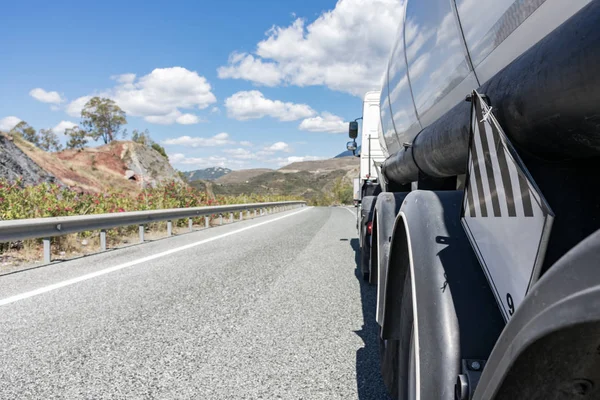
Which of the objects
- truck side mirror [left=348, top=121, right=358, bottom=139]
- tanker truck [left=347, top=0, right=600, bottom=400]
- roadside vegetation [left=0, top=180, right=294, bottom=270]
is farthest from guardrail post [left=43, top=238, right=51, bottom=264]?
tanker truck [left=347, top=0, right=600, bottom=400]

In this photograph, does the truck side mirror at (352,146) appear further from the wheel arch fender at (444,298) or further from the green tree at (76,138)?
the green tree at (76,138)

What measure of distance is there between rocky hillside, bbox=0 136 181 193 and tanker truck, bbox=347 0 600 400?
39728 millimetres

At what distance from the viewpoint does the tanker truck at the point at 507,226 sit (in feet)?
3.39

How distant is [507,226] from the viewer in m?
1.52

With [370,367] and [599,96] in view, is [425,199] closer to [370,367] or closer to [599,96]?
[599,96]

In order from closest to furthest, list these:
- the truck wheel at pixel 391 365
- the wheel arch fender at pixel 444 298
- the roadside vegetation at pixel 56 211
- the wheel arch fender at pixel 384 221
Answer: the wheel arch fender at pixel 444 298 → the truck wheel at pixel 391 365 → the wheel arch fender at pixel 384 221 → the roadside vegetation at pixel 56 211

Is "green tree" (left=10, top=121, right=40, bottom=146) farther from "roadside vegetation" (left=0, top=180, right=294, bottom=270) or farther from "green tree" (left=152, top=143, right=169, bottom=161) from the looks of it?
"roadside vegetation" (left=0, top=180, right=294, bottom=270)

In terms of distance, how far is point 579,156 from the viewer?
1415 millimetres

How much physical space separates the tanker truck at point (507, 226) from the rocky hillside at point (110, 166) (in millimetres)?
39728

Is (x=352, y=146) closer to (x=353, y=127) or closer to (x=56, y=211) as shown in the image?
(x=353, y=127)

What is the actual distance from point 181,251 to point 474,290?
8.43 metres

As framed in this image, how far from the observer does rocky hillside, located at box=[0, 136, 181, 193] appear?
133ft

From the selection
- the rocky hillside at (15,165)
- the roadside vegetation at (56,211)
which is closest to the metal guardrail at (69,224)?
the roadside vegetation at (56,211)

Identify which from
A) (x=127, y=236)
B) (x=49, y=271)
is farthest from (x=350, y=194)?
(x=49, y=271)
